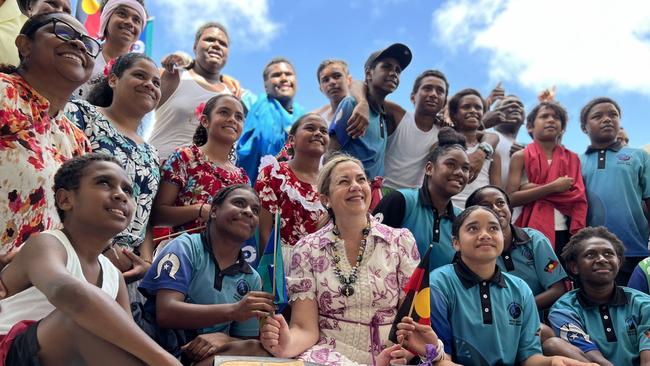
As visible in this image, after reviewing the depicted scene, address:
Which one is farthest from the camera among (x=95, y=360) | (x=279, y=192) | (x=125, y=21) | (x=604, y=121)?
(x=604, y=121)

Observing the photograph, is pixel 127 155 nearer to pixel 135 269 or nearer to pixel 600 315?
pixel 135 269

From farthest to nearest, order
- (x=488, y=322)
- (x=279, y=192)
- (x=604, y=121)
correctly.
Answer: (x=604, y=121)
(x=279, y=192)
(x=488, y=322)

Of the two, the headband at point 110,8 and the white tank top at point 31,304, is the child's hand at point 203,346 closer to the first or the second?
the white tank top at point 31,304

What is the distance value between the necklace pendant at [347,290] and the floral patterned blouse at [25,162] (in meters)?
1.58

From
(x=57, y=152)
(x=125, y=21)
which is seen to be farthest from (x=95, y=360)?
(x=125, y=21)

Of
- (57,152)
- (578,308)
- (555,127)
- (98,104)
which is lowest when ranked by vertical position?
(578,308)

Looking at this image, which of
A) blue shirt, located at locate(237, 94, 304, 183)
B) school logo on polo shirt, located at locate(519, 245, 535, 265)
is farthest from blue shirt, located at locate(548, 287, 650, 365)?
blue shirt, located at locate(237, 94, 304, 183)

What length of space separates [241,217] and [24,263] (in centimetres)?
139

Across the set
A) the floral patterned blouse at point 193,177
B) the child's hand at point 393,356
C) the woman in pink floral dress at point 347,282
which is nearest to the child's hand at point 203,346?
the woman in pink floral dress at point 347,282

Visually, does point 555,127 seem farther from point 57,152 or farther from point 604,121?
point 57,152

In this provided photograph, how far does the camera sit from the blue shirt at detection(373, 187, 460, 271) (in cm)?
465

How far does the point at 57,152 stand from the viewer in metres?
3.33

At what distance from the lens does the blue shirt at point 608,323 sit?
419 cm

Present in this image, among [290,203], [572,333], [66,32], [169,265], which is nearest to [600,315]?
[572,333]
